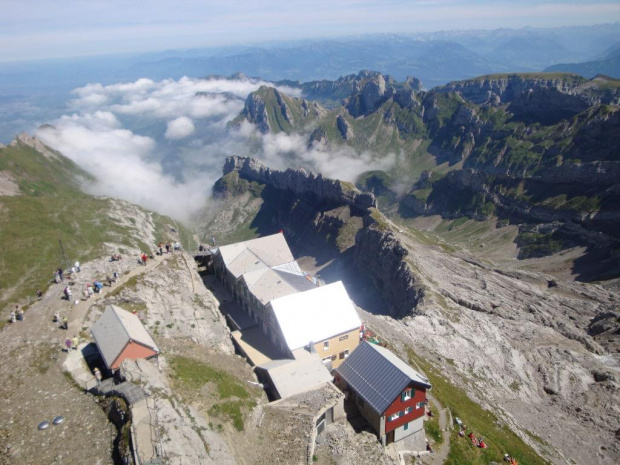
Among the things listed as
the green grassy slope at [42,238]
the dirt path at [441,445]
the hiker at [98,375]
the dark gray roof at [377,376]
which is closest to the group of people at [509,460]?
the dirt path at [441,445]

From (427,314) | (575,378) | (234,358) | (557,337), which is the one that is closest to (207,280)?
(234,358)

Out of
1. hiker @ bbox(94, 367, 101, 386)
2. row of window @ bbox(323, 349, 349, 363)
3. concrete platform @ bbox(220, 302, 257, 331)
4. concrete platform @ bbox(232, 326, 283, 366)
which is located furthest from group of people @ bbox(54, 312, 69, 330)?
row of window @ bbox(323, 349, 349, 363)

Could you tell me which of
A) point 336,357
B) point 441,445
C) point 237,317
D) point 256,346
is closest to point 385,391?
point 441,445

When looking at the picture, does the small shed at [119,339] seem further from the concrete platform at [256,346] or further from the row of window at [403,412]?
the row of window at [403,412]

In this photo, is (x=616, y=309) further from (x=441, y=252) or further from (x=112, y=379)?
(x=112, y=379)

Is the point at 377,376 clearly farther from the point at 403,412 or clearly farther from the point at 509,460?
the point at 509,460
